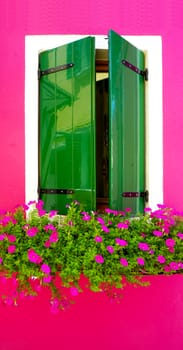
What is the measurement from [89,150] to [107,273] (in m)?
0.84

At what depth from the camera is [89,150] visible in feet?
7.65

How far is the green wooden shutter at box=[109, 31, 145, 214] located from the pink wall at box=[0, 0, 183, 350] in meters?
0.22

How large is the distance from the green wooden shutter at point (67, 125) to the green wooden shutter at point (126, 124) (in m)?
0.14

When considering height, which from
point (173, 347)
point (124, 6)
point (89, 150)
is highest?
point (124, 6)

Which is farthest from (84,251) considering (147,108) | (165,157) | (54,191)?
(147,108)

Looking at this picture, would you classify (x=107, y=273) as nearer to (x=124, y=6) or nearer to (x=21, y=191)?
(x=21, y=191)

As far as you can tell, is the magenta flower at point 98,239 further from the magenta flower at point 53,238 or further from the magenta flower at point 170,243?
the magenta flower at point 170,243

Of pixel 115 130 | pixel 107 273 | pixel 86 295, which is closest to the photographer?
pixel 107 273

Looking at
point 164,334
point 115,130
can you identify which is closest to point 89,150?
point 115,130

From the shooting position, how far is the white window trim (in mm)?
2586

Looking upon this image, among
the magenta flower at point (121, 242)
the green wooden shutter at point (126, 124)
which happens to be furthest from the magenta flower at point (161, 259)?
the green wooden shutter at point (126, 124)

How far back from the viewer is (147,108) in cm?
263

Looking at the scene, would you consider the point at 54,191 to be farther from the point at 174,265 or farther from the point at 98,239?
the point at 174,265

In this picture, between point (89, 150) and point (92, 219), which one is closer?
point (92, 219)
